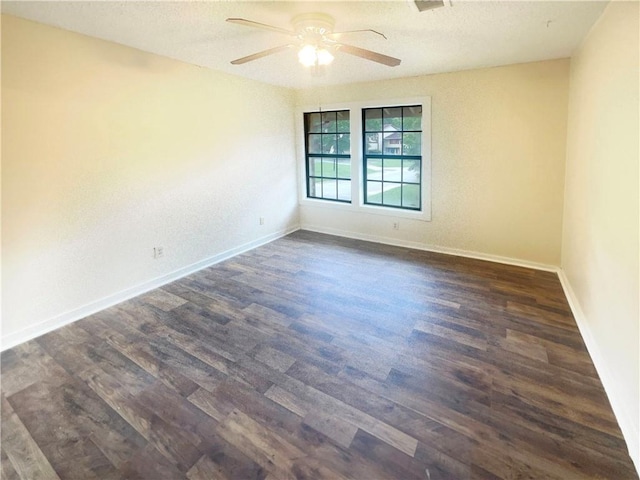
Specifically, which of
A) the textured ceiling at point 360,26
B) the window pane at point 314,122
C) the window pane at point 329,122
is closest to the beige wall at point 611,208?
the textured ceiling at point 360,26

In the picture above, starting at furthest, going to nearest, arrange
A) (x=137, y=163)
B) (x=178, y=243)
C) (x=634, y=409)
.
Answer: (x=178, y=243) < (x=137, y=163) < (x=634, y=409)

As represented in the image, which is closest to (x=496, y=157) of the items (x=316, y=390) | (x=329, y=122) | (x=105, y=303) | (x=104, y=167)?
(x=329, y=122)

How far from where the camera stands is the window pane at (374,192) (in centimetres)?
511

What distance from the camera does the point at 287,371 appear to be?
2244 millimetres

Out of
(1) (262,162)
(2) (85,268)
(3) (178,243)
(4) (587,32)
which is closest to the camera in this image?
(4) (587,32)

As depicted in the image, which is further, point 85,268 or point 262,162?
point 262,162

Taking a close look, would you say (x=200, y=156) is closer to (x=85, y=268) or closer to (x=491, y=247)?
(x=85, y=268)

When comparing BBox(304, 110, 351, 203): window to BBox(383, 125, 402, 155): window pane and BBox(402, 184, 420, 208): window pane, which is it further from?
BBox(402, 184, 420, 208): window pane

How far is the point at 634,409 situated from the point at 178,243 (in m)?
3.87

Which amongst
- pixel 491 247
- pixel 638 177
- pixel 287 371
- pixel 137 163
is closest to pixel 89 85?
pixel 137 163

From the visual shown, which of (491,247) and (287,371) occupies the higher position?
(491,247)

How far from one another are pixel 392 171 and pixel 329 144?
1139 millimetres

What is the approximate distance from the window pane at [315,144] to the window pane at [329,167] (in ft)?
0.65

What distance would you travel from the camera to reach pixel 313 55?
262cm
